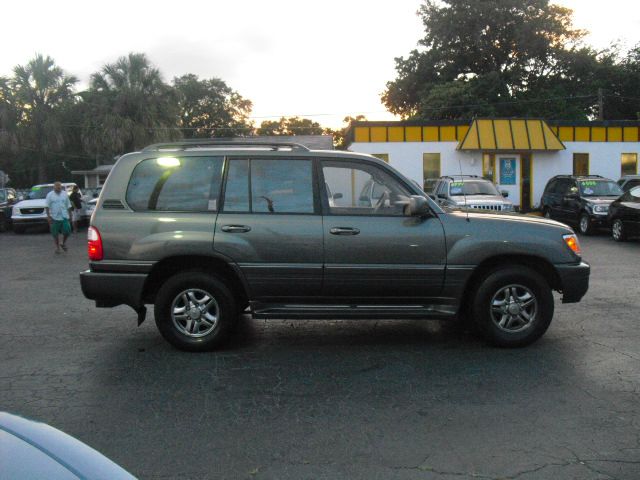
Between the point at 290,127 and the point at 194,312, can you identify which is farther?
the point at 290,127

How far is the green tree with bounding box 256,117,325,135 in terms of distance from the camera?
8244 cm

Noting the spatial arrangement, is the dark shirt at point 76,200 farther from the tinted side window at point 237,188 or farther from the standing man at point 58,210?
the tinted side window at point 237,188

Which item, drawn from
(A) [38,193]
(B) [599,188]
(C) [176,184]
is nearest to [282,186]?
(C) [176,184]

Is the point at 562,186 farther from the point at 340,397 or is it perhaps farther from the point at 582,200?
the point at 340,397

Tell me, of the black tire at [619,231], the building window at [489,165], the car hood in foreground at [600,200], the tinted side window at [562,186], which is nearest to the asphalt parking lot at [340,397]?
the black tire at [619,231]

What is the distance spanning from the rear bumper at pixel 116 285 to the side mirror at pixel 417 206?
256 centimetres

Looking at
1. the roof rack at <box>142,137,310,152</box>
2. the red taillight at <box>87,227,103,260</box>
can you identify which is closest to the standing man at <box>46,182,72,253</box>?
the roof rack at <box>142,137,310,152</box>

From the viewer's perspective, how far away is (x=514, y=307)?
5977 millimetres

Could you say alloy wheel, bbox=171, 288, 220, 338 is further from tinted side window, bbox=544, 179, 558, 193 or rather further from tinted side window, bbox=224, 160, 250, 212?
tinted side window, bbox=544, 179, 558, 193

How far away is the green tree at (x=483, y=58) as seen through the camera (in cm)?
4300

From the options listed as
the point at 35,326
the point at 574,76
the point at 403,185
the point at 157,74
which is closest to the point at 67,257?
the point at 35,326

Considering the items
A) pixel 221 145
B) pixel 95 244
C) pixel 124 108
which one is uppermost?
pixel 124 108

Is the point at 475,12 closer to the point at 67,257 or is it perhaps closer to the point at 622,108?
the point at 622,108

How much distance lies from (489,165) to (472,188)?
11.1 meters
